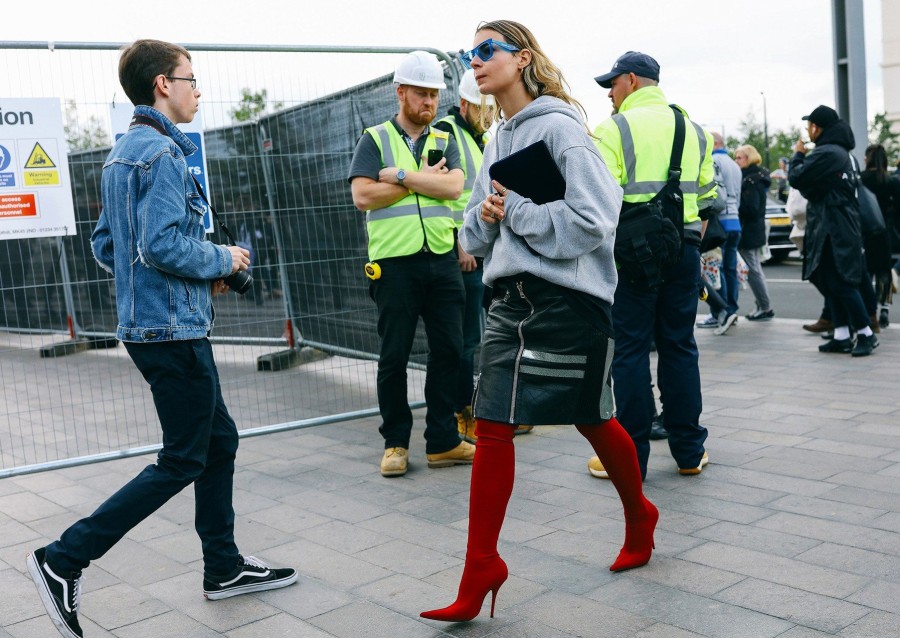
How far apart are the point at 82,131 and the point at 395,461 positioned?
2708mm

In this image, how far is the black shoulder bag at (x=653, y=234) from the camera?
439 centimetres

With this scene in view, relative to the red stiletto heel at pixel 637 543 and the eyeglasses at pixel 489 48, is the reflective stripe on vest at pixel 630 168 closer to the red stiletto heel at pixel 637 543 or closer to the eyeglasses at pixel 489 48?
the eyeglasses at pixel 489 48

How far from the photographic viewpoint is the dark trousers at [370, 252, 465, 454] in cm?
517

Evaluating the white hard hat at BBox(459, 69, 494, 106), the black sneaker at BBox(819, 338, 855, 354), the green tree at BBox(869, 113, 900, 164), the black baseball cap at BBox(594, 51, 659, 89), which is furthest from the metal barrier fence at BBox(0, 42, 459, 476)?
the green tree at BBox(869, 113, 900, 164)

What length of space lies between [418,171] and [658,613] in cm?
270

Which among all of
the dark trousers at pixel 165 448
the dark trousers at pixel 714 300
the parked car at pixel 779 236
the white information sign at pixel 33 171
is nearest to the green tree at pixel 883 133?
the parked car at pixel 779 236

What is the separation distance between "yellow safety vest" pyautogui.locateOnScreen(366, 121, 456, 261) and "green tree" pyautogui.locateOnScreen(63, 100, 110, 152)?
173 cm

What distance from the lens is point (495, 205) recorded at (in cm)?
328

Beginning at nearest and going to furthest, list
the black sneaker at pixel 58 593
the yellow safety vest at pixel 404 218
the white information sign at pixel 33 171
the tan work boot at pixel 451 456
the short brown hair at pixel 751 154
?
the black sneaker at pixel 58 593 → the yellow safety vest at pixel 404 218 → the tan work boot at pixel 451 456 → the white information sign at pixel 33 171 → the short brown hair at pixel 751 154

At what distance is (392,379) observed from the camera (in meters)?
5.24

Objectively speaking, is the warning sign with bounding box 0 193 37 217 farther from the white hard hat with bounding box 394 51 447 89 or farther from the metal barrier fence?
the white hard hat with bounding box 394 51 447 89

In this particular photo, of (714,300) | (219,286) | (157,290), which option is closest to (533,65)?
(219,286)

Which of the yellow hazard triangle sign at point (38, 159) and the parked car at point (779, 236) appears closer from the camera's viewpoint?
the yellow hazard triangle sign at point (38, 159)

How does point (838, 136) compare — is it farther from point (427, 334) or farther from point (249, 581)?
point (249, 581)
